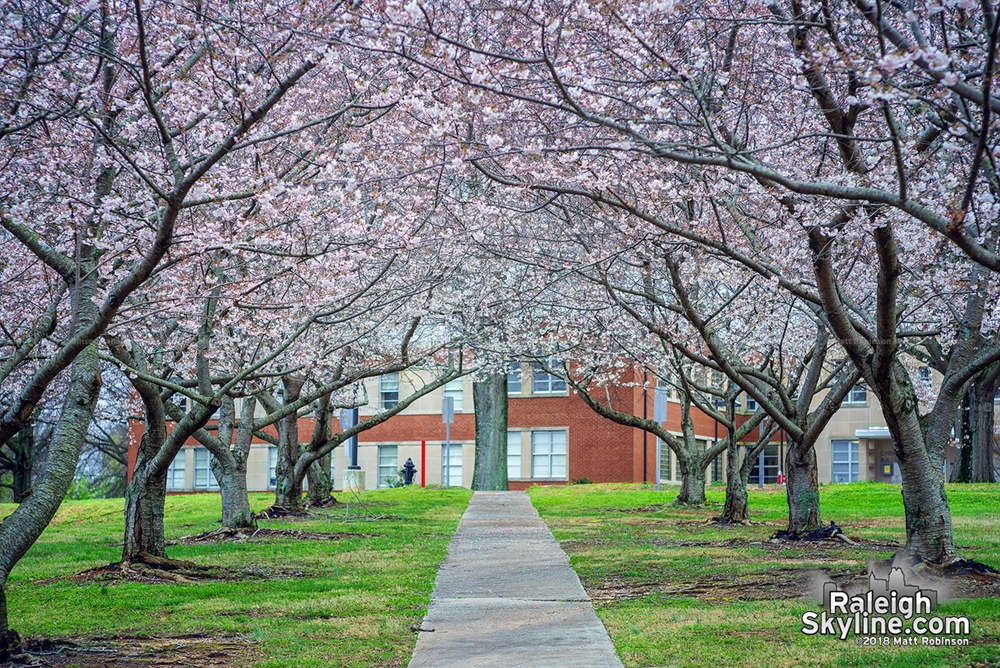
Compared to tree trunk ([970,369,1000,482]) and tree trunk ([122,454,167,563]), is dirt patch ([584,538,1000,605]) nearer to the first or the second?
tree trunk ([122,454,167,563])

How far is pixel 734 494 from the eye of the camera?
18.2 meters

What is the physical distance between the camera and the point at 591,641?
721 cm

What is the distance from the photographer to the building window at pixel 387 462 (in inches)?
1698

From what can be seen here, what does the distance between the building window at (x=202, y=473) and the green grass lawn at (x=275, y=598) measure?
2696cm

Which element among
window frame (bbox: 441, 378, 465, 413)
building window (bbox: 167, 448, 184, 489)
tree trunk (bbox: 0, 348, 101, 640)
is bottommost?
building window (bbox: 167, 448, 184, 489)

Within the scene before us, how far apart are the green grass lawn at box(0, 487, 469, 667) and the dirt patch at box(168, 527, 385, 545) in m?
0.51

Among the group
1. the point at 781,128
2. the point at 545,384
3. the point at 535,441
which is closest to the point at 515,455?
the point at 535,441

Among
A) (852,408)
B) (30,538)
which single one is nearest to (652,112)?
(30,538)

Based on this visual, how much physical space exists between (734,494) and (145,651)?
13164mm

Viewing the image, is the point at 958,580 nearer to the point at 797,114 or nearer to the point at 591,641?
the point at 591,641

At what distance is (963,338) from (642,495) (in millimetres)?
18725

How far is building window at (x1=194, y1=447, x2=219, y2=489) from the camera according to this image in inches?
1731

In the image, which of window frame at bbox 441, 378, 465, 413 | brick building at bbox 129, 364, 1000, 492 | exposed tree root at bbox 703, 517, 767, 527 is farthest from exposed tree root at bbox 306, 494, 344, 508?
window frame at bbox 441, 378, 465, 413

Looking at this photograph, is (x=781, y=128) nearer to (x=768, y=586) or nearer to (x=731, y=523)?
(x=768, y=586)
